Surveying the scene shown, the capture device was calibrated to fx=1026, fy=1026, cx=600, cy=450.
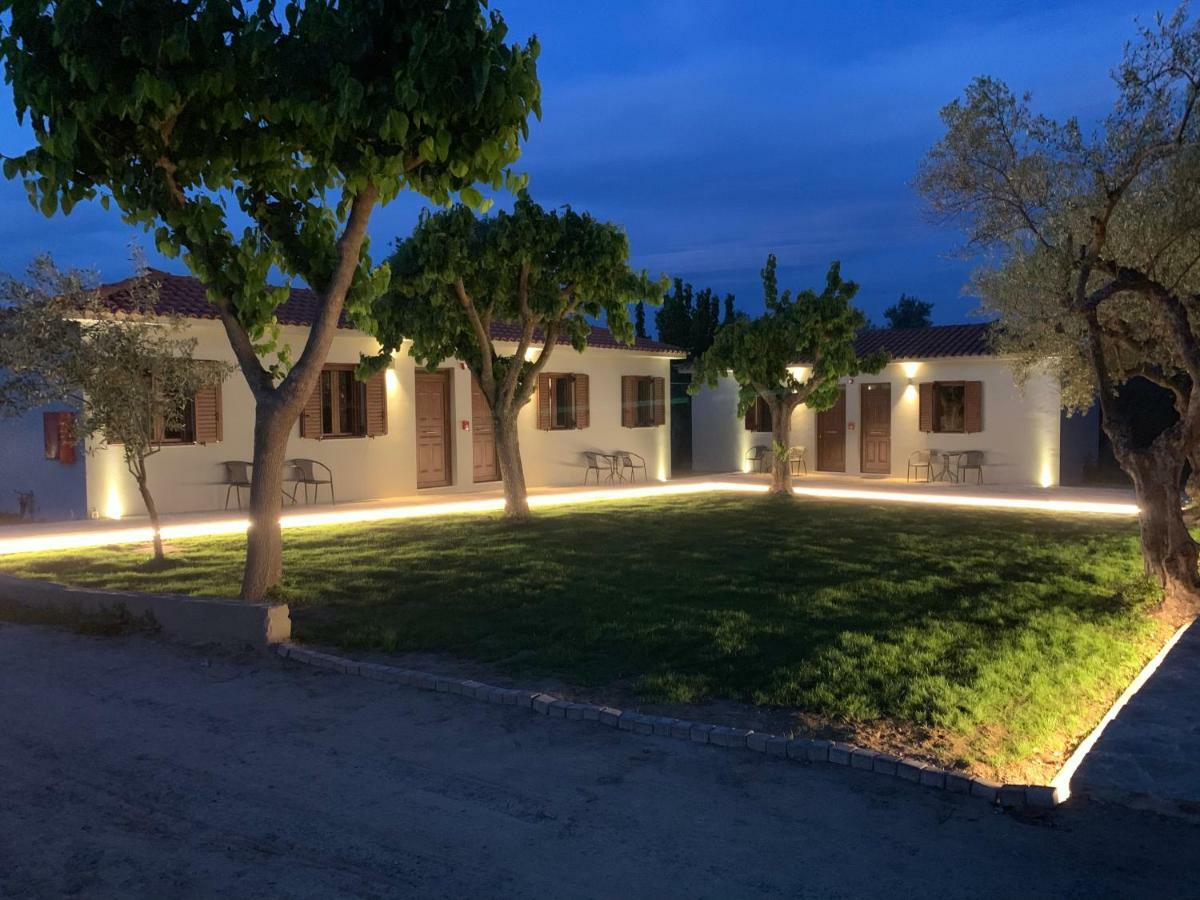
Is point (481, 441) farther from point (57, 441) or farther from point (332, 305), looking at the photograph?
point (332, 305)

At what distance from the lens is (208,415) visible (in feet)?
48.1

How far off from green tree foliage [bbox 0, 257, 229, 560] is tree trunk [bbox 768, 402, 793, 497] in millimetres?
9546

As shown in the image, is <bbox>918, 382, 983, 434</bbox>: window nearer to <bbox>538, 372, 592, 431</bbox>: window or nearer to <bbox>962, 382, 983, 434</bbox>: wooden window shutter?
<bbox>962, 382, 983, 434</bbox>: wooden window shutter

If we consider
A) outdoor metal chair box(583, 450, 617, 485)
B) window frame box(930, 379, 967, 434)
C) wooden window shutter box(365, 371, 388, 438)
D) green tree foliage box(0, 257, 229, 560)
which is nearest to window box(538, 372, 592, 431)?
outdoor metal chair box(583, 450, 617, 485)

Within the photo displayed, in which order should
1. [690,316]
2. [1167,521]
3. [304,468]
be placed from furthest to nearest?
[690,316] → [304,468] → [1167,521]

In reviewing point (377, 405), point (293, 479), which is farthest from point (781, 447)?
point (293, 479)

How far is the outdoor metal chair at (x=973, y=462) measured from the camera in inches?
781

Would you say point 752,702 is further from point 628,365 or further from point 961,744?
point 628,365

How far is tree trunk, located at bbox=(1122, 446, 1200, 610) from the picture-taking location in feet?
27.5

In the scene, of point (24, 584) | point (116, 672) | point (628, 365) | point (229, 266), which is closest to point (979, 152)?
point (229, 266)

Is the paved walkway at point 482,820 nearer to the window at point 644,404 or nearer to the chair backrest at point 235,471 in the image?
the chair backrest at point 235,471

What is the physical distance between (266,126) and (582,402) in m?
13.4

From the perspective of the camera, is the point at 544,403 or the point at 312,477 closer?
the point at 312,477

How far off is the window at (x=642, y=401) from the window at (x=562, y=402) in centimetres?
156
